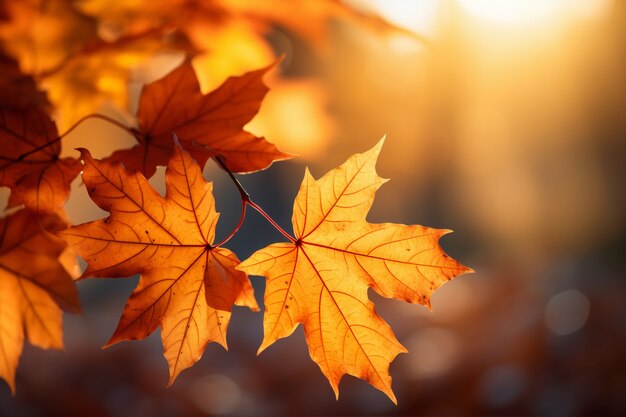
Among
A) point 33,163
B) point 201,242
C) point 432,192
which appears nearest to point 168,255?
point 201,242

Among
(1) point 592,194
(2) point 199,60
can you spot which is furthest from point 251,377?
(1) point 592,194

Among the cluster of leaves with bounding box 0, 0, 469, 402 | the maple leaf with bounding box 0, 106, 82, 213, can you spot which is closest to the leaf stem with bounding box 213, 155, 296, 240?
the cluster of leaves with bounding box 0, 0, 469, 402

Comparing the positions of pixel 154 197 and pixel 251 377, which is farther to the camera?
pixel 251 377

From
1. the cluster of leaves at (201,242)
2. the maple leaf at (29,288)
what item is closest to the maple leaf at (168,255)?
the cluster of leaves at (201,242)

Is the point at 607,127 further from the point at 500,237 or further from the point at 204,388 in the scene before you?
the point at 204,388

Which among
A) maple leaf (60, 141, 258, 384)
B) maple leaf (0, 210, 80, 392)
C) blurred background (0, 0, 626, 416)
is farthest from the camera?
blurred background (0, 0, 626, 416)

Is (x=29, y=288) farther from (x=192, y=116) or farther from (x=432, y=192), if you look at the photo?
(x=432, y=192)

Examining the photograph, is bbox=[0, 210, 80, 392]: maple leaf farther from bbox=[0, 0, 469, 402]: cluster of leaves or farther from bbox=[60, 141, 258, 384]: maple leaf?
bbox=[60, 141, 258, 384]: maple leaf
